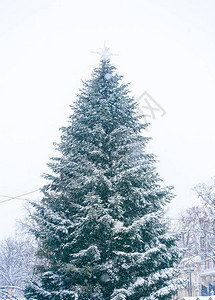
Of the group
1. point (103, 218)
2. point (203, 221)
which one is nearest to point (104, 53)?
point (103, 218)

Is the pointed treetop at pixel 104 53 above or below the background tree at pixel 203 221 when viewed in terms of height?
above

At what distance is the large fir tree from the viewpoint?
7.86m

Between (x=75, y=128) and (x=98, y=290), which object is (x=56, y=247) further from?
(x=75, y=128)

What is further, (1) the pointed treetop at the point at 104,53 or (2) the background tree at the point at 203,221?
(2) the background tree at the point at 203,221

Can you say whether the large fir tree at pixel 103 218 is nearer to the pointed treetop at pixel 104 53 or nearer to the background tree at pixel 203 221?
the pointed treetop at pixel 104 53

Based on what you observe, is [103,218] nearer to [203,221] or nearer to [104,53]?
[104,53]

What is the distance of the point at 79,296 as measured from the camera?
795 centimetres

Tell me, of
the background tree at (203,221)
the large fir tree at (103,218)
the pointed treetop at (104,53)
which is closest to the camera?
the large fir tree at (103,218)

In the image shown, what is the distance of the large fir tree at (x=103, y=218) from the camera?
25.8ft

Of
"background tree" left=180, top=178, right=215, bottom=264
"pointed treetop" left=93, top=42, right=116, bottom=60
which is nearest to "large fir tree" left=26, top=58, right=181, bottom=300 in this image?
"pointed treetop" left=93, top=42, right=116, bottom=60

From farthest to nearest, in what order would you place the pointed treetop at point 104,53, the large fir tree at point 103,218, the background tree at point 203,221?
the background tree at point 203,221
the pointed treetop at point 104,53
the large fir tree at point 103,218

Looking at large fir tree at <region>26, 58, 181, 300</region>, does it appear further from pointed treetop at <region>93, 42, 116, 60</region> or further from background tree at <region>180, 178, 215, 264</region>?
background tree at <region>180, 178, 215, 264</region>

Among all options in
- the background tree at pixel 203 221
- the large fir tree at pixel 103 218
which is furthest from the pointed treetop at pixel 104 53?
the background tree at pixel 203 221

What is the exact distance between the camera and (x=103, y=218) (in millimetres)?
7715
